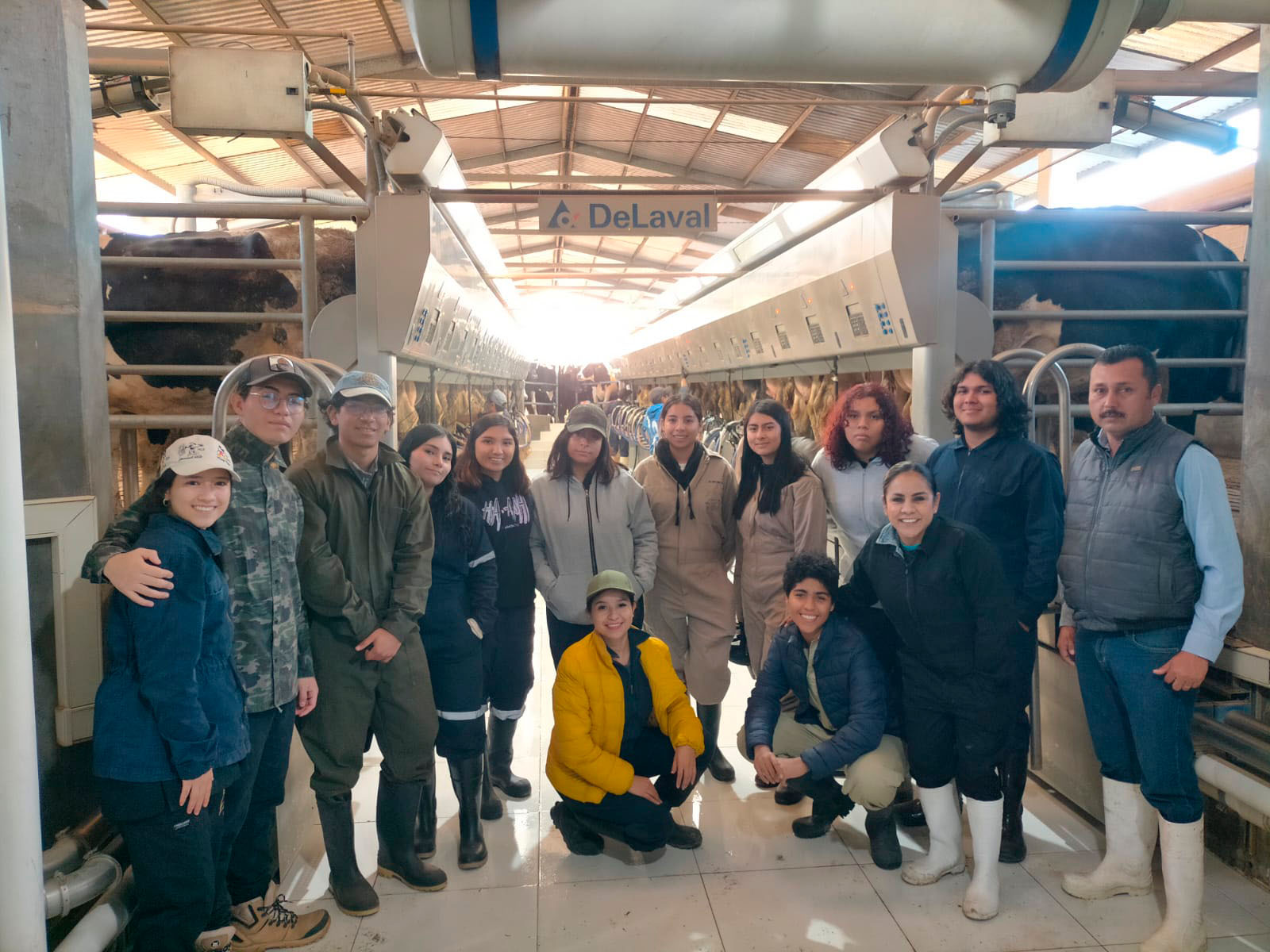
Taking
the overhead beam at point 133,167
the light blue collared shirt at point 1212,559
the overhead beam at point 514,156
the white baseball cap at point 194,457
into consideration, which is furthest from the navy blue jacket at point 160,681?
the overhead beam at point 514,156

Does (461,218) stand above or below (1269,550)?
above

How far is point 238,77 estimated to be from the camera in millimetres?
3764

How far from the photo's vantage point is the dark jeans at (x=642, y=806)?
9.45ft

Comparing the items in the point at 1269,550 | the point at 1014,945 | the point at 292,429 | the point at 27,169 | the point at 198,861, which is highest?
the point at 27,169

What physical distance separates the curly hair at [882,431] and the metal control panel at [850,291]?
1193 mm

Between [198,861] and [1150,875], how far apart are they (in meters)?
2.82

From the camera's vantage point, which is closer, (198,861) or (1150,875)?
(198,861)

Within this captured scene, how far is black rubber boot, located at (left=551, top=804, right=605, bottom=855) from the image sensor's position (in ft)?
9.77

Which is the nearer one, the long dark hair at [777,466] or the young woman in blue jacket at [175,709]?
the young woman in blue jacket at [175,709]

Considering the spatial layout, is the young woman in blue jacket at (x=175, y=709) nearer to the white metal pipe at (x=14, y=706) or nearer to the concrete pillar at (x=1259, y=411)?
the white metal pipe at (x=14, y=706)

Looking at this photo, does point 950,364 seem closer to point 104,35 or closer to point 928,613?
point 928,613

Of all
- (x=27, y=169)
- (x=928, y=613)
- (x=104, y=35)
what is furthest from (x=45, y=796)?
(x=104, y=35)

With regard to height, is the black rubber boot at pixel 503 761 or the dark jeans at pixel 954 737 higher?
the dark jeans at pixel 954 737

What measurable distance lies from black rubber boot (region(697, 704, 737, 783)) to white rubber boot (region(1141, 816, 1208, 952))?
5.06ft
